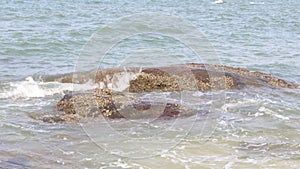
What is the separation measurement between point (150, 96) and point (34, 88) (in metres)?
2.83

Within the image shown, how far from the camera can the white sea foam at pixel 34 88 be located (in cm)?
1130

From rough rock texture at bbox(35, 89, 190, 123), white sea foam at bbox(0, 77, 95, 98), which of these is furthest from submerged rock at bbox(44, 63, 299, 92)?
rough rock texture at bbox(35, 89, 190, 123)

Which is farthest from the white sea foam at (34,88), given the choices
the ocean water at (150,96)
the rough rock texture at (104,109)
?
the rough rock texture at (104,109)

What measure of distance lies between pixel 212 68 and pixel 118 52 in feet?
16.5

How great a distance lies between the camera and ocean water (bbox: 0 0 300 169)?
7.60 metres

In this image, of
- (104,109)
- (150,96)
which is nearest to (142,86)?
(150,96)

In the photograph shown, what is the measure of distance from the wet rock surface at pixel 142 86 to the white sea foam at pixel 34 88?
351mm

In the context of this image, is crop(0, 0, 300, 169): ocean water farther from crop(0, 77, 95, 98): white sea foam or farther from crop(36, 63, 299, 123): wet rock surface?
crop(36, 63, 299, 123): wet rock surface

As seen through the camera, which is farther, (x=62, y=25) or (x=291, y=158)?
(x=62, y=25)

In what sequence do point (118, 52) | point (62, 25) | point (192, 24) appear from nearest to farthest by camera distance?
point (118, 52) < point (62, 25) < point (192, 24)

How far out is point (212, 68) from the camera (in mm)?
12797

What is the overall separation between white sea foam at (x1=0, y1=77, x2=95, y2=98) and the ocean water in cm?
2

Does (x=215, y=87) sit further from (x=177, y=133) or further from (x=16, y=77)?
(x=16, y=77)

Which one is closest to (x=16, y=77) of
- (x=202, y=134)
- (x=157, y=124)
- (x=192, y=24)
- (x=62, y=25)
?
(x=157, y=124)
